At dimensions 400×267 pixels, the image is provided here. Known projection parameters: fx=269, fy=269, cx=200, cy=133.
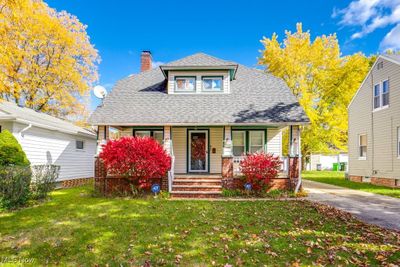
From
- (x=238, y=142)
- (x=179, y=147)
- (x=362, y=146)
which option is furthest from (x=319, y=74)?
(x=179, y=147)

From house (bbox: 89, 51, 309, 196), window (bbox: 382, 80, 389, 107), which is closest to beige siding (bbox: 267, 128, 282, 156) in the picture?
house (bbox: 89, 51, 309, 196)

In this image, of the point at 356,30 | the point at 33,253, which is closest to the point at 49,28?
the point at 33,253

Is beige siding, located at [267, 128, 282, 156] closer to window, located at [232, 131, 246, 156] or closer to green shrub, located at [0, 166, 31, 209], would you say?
window, located at [232, 131, 246, 156]

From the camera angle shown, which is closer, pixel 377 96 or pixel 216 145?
pixel 216 145

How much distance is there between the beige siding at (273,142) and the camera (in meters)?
14.0

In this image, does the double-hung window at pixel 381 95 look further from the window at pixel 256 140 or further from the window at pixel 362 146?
the window at pixel 256 140

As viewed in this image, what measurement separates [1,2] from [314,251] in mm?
9575

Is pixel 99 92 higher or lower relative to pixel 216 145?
higher

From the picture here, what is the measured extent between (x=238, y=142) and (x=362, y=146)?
914 cm

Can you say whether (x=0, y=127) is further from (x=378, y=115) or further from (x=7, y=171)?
(x=378, y=115)

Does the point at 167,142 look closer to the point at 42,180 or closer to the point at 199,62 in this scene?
the point at 199,62

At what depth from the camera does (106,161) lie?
1041 cm

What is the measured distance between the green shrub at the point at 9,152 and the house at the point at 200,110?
3.15 meters

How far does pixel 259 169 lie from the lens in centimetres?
1084
